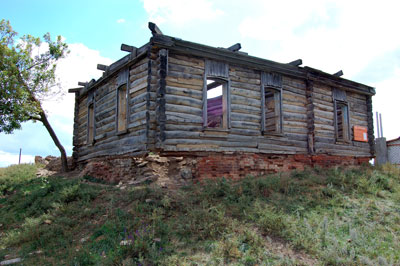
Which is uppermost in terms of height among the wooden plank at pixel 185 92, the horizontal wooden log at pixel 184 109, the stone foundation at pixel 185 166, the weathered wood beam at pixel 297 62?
the weathered wood beam at pixel 297 62

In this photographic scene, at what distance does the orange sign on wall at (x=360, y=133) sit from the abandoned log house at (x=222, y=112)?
0.05 meters

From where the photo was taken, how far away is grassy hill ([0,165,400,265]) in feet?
17.3

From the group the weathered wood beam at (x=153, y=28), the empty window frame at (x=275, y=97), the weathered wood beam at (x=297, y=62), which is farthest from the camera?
the weathered wood beam at (x=297, y=62)

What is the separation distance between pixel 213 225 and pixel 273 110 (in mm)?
8451

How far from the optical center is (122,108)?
1180 centimetres

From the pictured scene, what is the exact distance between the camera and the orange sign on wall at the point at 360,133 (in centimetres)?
1522

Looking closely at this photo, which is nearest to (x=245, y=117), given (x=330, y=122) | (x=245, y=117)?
(x=245, y=117)

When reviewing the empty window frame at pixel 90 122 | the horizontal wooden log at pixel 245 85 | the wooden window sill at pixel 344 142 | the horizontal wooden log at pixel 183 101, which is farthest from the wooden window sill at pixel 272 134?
the empty window frame at pixel 90 122

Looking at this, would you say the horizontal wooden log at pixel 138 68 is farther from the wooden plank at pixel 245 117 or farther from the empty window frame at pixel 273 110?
the empty window frame at pixel 273 110

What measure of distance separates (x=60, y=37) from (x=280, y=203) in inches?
560

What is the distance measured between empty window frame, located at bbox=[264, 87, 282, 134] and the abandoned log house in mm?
41

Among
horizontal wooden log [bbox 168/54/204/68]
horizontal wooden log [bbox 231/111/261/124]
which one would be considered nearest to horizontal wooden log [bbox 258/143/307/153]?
horizontal wooden log [bbox 231/111/261/124]

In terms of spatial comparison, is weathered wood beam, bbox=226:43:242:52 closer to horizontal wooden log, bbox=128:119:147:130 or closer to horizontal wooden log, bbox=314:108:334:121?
horizontal wooden log, bbox=128:119:147:130

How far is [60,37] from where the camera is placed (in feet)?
53.1
